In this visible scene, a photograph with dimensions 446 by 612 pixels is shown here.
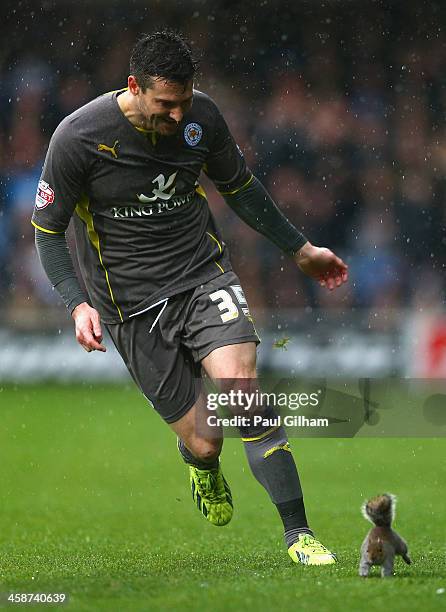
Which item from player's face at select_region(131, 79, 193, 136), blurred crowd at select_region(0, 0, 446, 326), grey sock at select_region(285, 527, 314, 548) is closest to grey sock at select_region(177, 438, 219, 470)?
grey sock at select_region(285, 527, 314, 548)

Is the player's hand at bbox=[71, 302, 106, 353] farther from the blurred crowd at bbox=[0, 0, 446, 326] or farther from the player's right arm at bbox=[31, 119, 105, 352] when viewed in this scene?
the blurred crowd at bbox=[0, 0, 446, 326]

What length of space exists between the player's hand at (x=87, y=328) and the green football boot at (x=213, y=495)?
1261 millimetres

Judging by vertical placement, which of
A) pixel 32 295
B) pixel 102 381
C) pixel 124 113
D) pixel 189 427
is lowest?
pixel 189 427

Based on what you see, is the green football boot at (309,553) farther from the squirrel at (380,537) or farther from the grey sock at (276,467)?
the squirrel at (380,537)

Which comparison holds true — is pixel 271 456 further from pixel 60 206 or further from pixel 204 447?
pixel 60 206

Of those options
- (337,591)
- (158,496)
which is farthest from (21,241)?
(337,591)

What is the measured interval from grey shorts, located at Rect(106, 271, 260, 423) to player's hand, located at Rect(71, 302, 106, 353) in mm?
510

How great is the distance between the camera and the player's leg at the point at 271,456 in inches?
215

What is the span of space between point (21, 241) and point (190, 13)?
13.1 feet

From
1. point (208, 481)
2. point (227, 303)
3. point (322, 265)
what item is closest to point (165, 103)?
point (227, 303)

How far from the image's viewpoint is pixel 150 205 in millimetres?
5691

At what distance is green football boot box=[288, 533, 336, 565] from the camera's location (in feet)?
17.5

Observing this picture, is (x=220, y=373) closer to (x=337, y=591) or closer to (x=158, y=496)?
(x=337, y=591)

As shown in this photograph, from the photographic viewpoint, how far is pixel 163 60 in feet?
17.3
